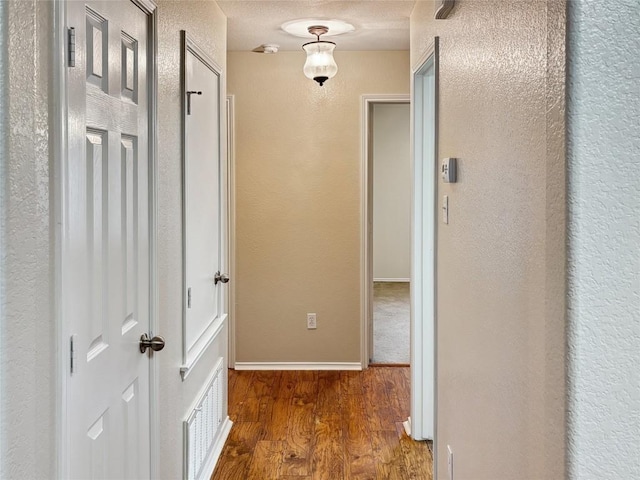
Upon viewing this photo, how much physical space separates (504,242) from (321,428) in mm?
2416

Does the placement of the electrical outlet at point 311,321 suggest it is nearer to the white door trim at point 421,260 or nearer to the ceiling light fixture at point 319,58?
the white door trim at point 421,260

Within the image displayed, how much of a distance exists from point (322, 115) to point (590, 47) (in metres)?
3.67

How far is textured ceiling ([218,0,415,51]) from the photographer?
345 cm

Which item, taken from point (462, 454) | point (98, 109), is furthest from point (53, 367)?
point (462, 454)

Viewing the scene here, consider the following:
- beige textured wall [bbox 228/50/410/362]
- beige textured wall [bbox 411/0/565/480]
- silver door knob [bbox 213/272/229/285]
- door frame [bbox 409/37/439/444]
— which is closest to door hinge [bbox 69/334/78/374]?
Result: beige textured wall [bbox 411/0/565/480]

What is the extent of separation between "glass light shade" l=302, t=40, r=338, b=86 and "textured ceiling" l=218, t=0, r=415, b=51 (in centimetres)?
17

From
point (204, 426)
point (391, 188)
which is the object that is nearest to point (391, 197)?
point (391, 188)

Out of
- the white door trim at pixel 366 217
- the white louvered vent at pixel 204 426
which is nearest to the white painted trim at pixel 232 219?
the white door trim at pixel 366 217

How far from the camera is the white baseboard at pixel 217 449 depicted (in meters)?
2.99

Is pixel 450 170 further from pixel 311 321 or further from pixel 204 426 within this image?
pixel 311 321

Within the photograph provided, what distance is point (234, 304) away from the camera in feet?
15.8

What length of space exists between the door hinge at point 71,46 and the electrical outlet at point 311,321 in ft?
11.7

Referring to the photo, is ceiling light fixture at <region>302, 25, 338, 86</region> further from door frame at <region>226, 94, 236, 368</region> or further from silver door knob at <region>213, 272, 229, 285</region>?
silver door knob at <region>213, 272, 229, 285</region>

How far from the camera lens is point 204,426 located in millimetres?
3000
